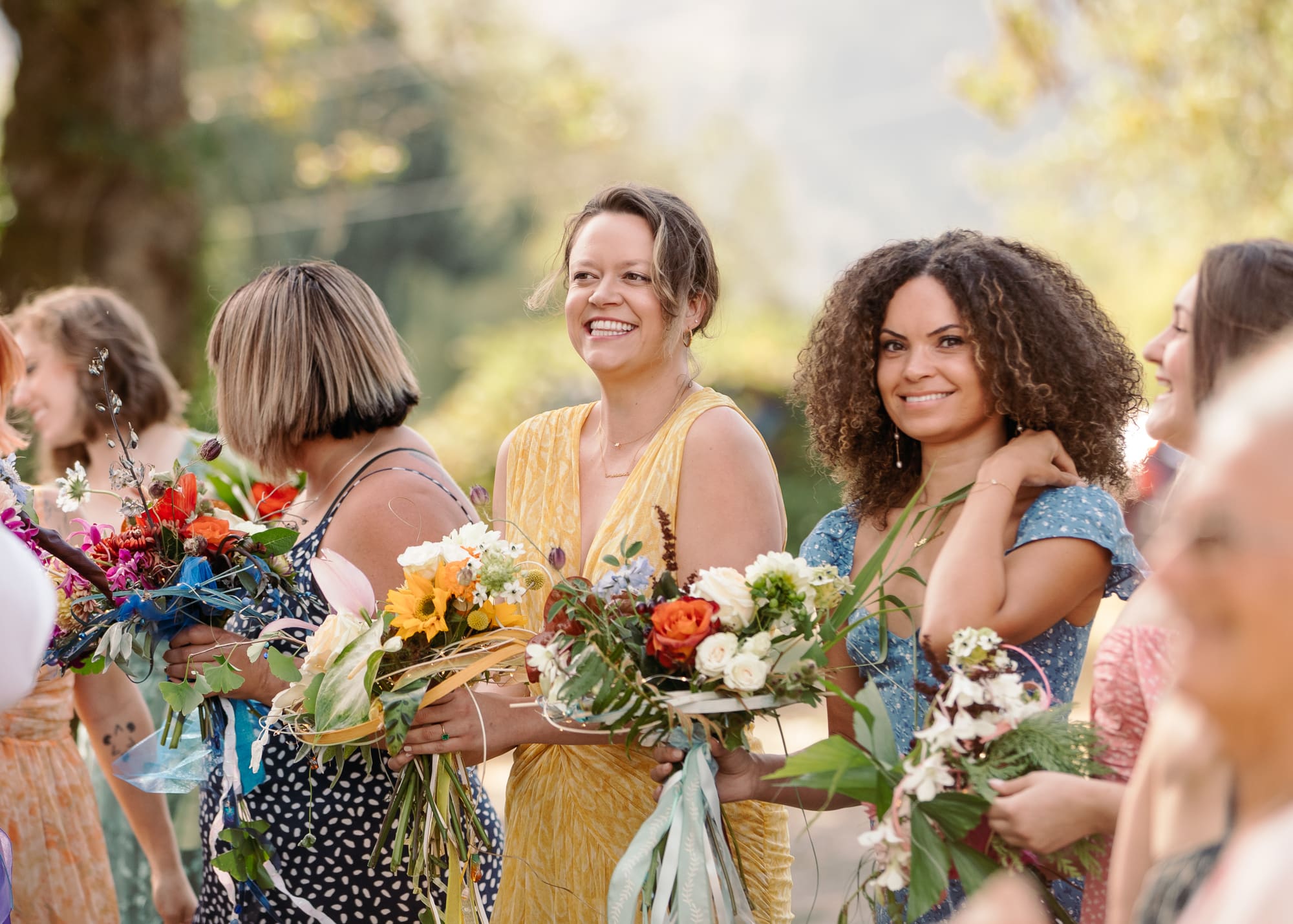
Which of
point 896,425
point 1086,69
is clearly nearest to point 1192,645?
point 896,425

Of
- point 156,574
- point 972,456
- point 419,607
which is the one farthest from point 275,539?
point 972,456

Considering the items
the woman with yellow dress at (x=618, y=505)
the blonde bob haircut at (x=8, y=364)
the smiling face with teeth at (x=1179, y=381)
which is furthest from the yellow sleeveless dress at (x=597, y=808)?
the blonde bob haircut at (x=8, y=364)

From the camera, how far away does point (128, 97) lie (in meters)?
7.31

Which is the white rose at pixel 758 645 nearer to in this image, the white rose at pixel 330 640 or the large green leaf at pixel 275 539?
the white rose at pixel 330 640

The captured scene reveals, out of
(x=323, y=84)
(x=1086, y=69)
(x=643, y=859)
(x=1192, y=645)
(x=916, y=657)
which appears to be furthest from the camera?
(x=323, y=84)

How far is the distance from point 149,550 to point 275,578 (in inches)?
11.1

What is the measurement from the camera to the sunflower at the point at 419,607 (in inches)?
92.2

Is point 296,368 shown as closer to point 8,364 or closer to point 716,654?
point 8,364

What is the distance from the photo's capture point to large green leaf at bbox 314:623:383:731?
2.33 meters

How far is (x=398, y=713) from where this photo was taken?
92.4 inches

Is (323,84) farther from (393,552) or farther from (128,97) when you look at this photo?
(393,552)

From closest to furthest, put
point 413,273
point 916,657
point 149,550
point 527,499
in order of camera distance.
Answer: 1. point 916,657
2. point 149,550
3. point 527,499
4. point 413,273

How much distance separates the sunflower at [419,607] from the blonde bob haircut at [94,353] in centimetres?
241

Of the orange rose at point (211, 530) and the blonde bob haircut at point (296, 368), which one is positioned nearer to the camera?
the orange rose at point (211, 530)
